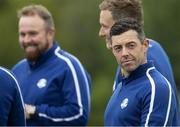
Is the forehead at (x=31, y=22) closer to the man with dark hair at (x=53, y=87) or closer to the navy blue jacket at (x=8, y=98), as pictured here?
the man with dark hair at (x=53, y=87)

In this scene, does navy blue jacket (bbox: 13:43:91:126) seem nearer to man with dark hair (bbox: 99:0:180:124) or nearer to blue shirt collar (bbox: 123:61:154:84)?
man with dark hair (bbox: 99:0:180:124)

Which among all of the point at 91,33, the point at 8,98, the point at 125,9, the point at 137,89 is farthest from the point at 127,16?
the point at 91,33

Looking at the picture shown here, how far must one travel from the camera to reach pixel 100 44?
37250 mm

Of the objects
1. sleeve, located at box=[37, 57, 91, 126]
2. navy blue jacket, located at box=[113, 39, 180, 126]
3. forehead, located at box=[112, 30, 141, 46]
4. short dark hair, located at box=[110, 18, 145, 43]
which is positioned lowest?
sleeve, located at box=[37, 57, 91, 126]

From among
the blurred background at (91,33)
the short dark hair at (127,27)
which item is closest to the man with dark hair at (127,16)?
the short dark hair at (127,27)

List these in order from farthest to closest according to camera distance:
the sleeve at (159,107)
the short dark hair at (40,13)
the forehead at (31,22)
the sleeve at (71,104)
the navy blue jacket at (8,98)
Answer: the short dark hair at (40,13) < the forehead at (31,22) < the sleeve at (71,104) < the navy blue jacket at (8,98) < the sleeve at (159,107)

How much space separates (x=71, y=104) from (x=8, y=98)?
2.11 metres

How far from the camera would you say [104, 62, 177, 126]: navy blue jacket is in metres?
7.31

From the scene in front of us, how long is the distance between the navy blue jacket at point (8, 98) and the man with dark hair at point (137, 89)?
0.71 meters

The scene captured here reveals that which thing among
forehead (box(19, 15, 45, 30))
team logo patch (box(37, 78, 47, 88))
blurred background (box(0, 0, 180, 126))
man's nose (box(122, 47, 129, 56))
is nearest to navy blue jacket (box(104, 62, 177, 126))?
man's nose (box(122, 47, 129, 56))

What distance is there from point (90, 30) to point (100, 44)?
0.89 m

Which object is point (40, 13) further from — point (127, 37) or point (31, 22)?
point (127, 37)

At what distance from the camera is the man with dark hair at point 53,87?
31.2 ft

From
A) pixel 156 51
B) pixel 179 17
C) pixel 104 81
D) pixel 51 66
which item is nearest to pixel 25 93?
pixel 51 66
